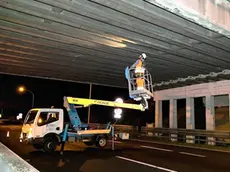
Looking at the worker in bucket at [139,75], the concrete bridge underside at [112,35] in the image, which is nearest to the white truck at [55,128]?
the concrete bridge underside at [112,35]

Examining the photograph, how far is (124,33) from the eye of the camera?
11.1m

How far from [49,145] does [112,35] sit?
24.1 ft

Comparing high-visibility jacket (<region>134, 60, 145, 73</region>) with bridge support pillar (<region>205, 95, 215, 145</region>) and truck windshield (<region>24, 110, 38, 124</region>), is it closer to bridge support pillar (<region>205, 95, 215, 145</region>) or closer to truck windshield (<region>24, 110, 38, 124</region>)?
truck windshield (<region>24, 110, 38, 124</region>)

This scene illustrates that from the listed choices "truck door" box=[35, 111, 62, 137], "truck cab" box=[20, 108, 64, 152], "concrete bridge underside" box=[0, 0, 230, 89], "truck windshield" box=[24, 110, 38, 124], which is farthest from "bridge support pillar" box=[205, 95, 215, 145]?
"truck windshield" box=[24, 110, 38, 124]

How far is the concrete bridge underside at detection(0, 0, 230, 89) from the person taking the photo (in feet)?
27.8

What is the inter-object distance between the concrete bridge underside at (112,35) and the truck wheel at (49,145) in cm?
478

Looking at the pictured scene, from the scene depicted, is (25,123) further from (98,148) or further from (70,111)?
(98,148)

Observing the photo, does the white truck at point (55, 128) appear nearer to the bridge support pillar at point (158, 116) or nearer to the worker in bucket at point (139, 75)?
the worker in bucket at point (139, 75)

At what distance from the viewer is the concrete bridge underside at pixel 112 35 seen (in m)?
8.47

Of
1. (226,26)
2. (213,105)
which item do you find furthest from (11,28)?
(213,105)

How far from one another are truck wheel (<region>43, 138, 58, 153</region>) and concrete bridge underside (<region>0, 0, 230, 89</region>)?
4.78 m

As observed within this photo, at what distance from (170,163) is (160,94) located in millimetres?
15089

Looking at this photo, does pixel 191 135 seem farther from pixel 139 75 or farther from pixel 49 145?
pixel 139 75

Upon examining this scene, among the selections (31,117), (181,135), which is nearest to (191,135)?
(181,135)
